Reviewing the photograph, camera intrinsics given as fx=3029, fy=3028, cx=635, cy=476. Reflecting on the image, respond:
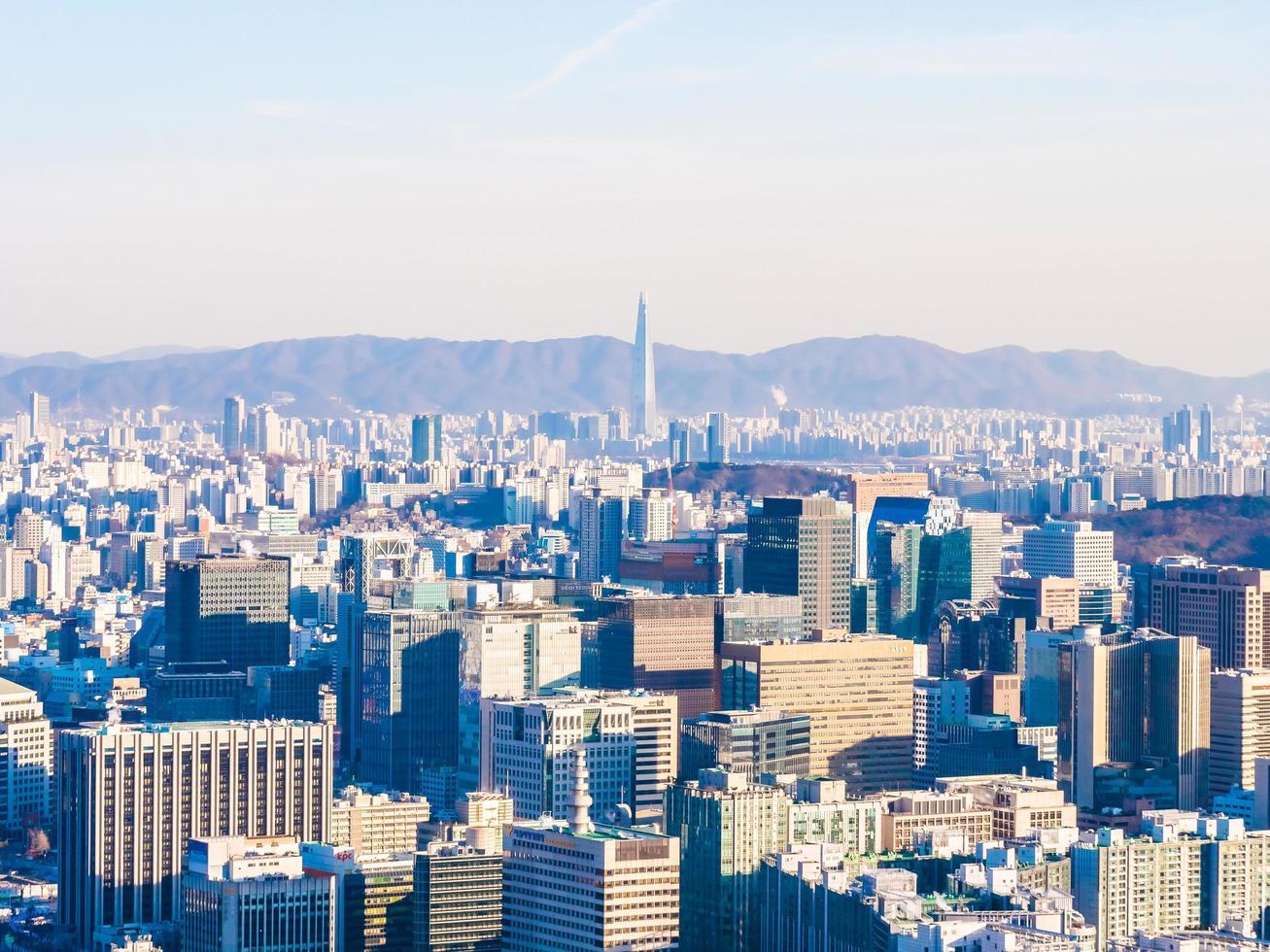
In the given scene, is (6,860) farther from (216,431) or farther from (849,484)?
(216,431)

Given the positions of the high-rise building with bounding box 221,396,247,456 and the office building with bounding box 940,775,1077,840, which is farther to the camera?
the high-rise building with bounding box 221,396,247,456

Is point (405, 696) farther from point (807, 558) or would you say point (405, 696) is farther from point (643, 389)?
point (643, 389)

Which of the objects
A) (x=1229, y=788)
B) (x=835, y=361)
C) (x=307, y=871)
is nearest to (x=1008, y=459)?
(x=835, y=361)

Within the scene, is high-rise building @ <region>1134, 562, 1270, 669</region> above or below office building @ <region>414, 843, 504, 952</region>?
above

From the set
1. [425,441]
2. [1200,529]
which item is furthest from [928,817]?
[425,441]

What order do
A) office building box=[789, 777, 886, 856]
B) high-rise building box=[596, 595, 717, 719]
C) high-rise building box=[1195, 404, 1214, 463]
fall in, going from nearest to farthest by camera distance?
office building box=[789, 777, 886, 856] → high-rise building box=[596, 595, 717, 719] → high-rise building box=[1195, 404, 1214, 463]

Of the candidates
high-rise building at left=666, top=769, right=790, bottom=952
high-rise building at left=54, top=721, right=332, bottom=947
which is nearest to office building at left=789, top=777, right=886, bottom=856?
high-rise building at left=666, top=769, right=790, bottom=952

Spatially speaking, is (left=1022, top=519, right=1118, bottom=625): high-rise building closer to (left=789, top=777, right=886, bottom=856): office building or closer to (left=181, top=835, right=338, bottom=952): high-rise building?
(left=789, top=777, right=886, bottom=856): office building

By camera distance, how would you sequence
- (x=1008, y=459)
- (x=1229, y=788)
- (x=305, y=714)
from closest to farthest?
(x=1229, y=788) → (x=305, y=714) → (x=1008, y=459)
